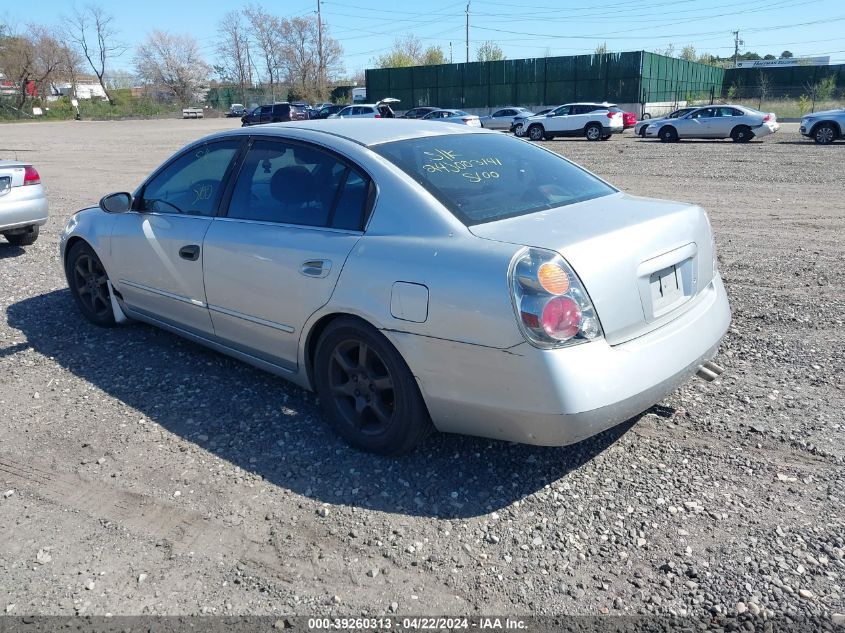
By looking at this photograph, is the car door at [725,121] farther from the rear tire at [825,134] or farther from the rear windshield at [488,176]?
the rear windshield at [488,176]

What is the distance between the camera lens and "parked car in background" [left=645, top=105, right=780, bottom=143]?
81.1 feet

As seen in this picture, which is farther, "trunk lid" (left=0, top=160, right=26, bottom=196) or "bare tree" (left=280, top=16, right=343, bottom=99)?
Result: "bare tree" (left=280, top=16, right=343, bottom=99)

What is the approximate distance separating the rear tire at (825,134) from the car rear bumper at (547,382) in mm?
23007

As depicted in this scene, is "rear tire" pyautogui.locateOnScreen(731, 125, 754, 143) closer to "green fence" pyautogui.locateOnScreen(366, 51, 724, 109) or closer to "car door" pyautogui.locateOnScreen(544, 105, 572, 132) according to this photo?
"car door" pyautogui.locateOnScreen(544, 105, 572, 132)

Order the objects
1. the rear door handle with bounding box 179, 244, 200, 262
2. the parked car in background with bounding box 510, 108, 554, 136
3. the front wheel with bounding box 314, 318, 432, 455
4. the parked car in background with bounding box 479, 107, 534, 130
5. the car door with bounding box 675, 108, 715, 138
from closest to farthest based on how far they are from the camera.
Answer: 1. the front wheel with bounding box 314, 318, 432, 455
2. the rear door handle with bounding box 179, 244, 200, 262
3. the car door with bounding box 675, 108, 715, 138
4. the parked car in background with bounding box 510, 108, 554, 136
5. the parked car in background with bounding box 479, 107, 534, 130

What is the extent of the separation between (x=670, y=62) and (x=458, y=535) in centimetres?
5299

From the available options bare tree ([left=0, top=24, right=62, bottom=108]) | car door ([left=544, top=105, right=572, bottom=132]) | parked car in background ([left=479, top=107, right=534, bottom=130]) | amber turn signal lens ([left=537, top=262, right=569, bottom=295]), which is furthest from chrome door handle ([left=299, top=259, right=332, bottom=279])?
bare tree ([left=0, top=24, right=62, bottom=108])

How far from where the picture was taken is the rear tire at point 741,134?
81.4ft

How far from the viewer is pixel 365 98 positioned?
56531mm

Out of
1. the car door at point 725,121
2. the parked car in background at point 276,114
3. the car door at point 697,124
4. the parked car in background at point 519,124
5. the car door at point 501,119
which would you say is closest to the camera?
the car door at point 725,121

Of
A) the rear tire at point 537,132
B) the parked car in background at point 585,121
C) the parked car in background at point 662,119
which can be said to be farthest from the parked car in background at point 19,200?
the rear tire at point 537,132

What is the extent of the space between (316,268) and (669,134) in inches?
1008

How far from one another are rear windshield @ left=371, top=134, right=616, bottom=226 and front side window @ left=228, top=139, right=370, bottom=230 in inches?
10.4

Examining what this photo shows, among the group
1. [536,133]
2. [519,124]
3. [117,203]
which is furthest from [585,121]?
[117,203]
